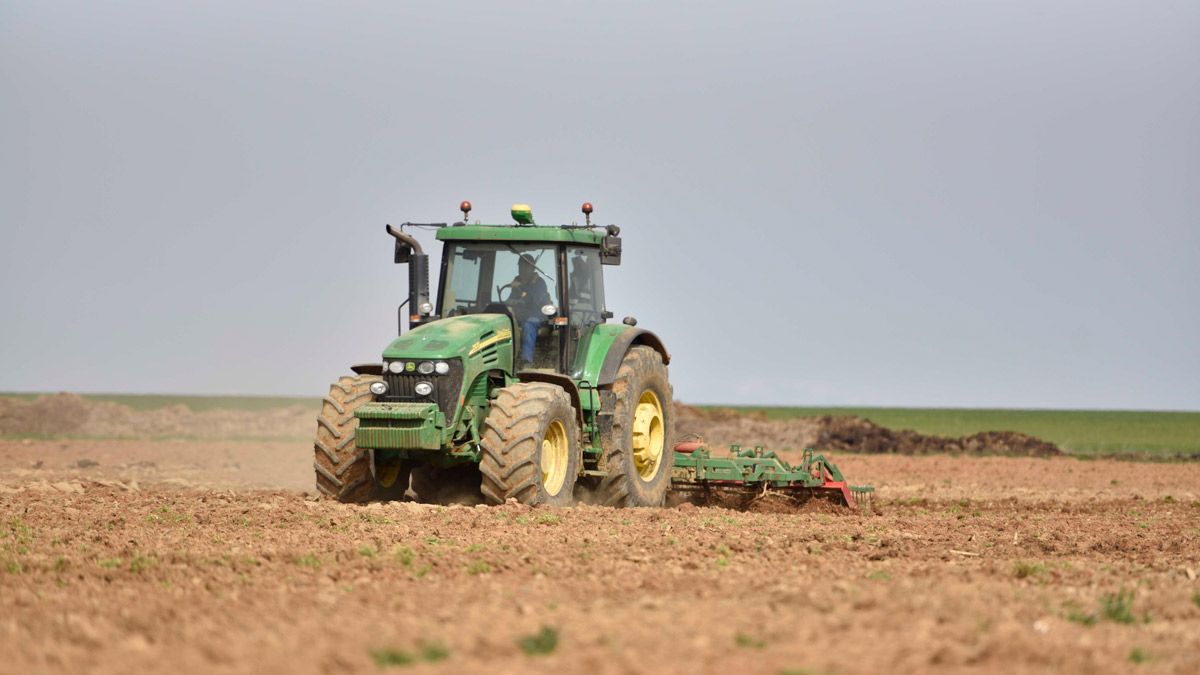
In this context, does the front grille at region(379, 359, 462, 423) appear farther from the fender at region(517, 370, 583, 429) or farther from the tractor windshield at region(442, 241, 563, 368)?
the tractor windshield at region(442, 241, 563, 368)

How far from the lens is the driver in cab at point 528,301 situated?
1438 centimetres

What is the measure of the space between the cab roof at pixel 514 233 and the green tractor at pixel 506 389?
0.5 inches

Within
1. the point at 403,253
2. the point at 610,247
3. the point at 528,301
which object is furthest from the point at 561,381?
the point at 403,253

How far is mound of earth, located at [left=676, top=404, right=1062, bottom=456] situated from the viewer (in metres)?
31.7

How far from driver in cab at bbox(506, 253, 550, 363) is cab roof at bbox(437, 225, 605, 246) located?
0.71 ft

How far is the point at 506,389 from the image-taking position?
13406mm

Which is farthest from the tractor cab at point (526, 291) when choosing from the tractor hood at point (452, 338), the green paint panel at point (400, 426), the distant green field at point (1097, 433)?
the distant green field at point (1097, 433)

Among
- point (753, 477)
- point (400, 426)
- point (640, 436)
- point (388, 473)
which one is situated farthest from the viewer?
point (753, 477)

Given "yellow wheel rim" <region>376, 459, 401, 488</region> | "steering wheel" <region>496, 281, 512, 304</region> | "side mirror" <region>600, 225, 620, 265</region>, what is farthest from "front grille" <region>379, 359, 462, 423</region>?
"side mirror" <region>600, 225, 620, 265</region>

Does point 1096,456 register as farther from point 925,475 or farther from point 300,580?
point 300,580

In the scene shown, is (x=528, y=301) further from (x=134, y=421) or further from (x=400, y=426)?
(x=134, y=421)

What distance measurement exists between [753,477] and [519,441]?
11.8ft

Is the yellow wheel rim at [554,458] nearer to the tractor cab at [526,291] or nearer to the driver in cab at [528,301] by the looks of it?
the tractor cab at [526,291]

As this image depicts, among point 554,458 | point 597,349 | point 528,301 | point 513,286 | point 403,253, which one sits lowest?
point 554,458
